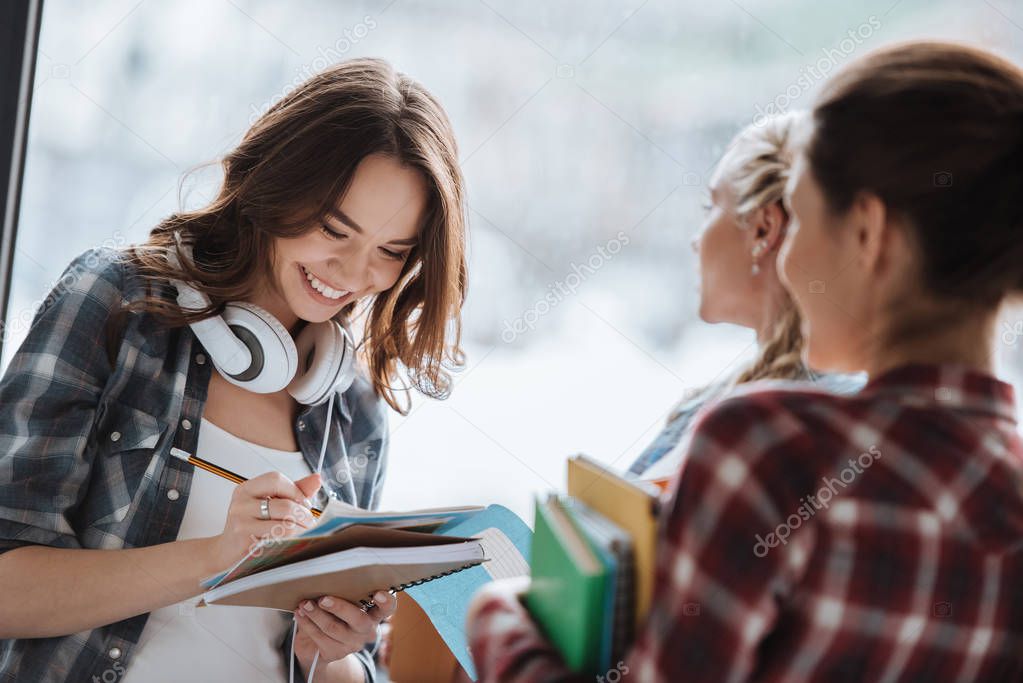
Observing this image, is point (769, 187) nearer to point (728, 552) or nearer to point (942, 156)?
point (942, 156)

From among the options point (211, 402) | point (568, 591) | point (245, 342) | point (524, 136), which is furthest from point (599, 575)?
point (524, 136)

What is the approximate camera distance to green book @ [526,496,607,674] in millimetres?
641

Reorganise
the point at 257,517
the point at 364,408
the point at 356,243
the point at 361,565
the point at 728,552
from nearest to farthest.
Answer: the point at 728,552
the point at 361,565
the point at 257,517
the point at 356,243
the point at 364,408

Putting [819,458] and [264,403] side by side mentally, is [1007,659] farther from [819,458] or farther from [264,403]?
[264,403]

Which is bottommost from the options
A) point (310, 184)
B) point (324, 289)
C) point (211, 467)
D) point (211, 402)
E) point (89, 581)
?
point (89, 581)

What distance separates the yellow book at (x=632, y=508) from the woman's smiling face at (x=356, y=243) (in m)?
0.74

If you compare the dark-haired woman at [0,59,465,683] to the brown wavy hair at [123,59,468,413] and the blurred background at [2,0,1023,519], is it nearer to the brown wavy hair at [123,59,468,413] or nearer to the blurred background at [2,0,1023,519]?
the brown wavy hair at [123,59,468,413]

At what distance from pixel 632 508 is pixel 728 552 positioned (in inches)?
3.5

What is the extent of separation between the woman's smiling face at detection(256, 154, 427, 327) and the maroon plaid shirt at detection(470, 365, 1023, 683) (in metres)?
0.87

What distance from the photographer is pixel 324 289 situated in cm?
145

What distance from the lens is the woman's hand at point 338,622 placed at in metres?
1.23

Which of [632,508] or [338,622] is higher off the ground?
[632,508]

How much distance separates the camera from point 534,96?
1955 mm

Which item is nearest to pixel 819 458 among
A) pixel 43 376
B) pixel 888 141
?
pixel 888 141
